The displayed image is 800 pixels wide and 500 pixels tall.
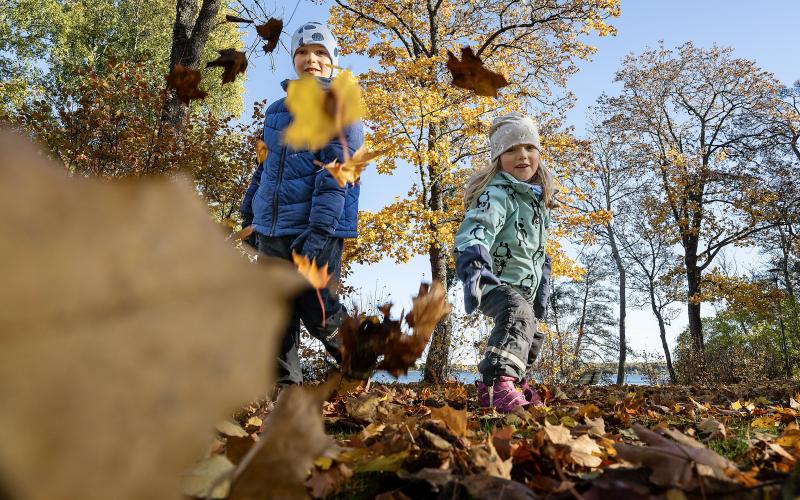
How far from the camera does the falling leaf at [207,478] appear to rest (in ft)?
1.92

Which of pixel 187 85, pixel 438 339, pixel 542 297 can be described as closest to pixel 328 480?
pixel 187 85

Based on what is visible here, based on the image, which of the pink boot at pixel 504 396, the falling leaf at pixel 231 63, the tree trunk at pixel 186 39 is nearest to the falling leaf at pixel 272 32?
the falling leaf at pixel 231 63

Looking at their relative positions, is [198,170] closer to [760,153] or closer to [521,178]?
[521,178]

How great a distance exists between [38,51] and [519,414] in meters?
27.9

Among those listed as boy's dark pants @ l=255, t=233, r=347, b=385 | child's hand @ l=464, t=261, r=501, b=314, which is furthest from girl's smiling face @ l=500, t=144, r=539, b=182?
boy's dark pants @ l=255, t=233, r=347, b=385

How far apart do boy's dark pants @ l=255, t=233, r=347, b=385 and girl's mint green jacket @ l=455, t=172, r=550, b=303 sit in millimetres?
884

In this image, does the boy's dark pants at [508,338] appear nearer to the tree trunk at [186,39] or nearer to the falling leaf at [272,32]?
the falling leaf at [272,32]

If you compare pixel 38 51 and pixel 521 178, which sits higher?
pixel 38 51

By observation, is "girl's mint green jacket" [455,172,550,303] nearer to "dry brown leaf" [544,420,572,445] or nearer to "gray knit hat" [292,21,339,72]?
"gray knit hat" [292,21,339,72]

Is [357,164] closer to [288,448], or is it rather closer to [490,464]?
[490,464]

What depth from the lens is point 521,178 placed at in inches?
136

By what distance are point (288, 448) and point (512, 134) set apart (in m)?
3.16

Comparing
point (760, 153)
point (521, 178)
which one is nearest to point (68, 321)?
point (521, 178)

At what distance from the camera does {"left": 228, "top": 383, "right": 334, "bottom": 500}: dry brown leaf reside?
1.81 feet
